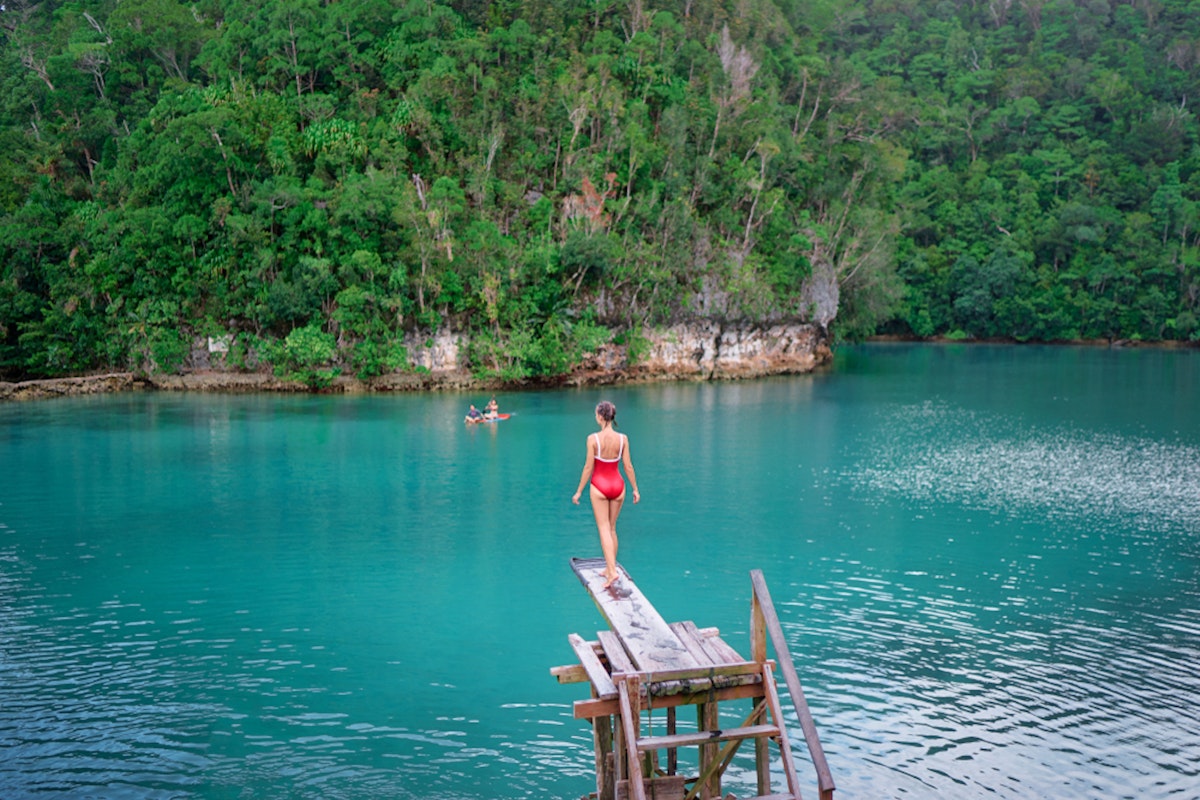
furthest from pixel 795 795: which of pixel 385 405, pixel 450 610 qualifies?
pixel 385 405

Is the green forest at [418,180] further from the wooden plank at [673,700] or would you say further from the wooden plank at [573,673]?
the wooden plank at [673,700]

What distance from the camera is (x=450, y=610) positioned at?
14445 mm

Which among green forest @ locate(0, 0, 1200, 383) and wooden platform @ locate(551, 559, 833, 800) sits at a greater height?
green forest @ locate(0, 0, 1200, 383)

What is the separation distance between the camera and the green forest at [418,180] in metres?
43.0

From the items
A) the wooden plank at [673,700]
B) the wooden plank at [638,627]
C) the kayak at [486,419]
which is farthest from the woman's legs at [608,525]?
the kayak at [486,419]

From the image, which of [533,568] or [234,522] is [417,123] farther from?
[533,568]

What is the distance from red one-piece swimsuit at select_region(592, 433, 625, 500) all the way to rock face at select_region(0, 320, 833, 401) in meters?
33.6

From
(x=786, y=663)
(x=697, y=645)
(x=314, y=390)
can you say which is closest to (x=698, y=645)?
(x=697, y=645)

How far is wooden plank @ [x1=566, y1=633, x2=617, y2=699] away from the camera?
733cm

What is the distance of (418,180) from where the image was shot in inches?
1746

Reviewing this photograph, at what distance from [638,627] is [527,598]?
Result: 693 centimetres

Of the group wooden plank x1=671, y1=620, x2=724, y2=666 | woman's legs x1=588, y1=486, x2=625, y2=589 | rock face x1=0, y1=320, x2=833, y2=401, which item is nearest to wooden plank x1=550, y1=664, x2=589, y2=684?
wooden plank x1=671, y1=620, x2=724, y2=666

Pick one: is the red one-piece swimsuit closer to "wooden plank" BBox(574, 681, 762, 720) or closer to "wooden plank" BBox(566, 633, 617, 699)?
"wooden plank" BBox(566, 633, 617, 699)

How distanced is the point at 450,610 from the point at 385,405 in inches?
961
